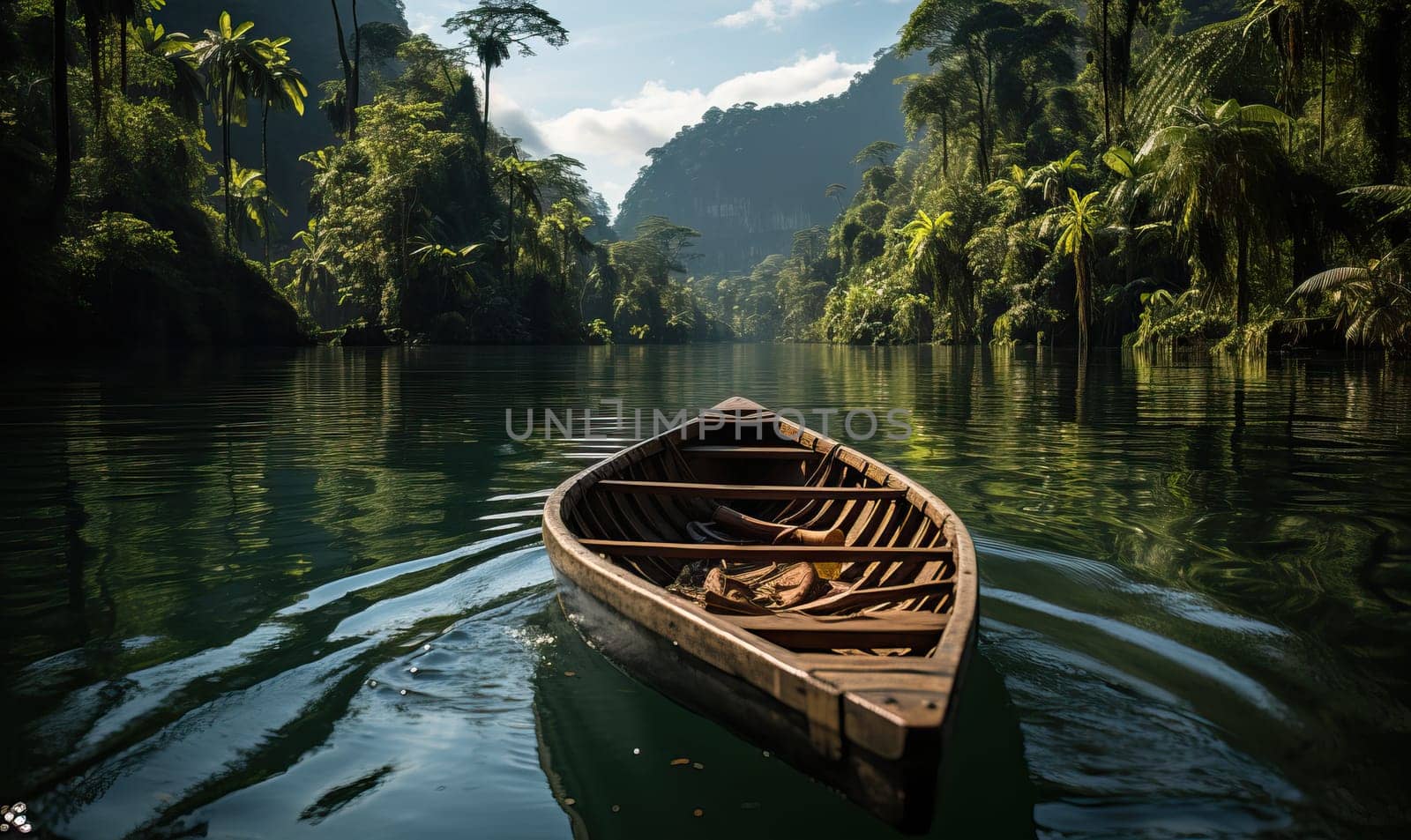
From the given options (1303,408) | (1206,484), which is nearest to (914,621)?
(1206,484)

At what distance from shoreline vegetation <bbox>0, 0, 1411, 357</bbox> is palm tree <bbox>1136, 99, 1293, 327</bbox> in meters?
0.08

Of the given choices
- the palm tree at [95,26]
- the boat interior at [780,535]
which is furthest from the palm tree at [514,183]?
the boat interior at [780,535]

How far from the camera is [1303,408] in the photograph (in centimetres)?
1120

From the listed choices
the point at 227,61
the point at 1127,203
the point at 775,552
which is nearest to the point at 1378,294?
the point at 1127,203

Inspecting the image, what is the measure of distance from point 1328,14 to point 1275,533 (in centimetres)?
1823

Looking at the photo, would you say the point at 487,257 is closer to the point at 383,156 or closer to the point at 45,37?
the point at 383,156

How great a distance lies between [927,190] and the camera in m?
55.5

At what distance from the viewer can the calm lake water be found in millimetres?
2408

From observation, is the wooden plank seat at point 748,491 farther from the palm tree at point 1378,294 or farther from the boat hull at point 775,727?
the palm tree at point 1378,294

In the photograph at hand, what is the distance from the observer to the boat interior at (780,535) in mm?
2766

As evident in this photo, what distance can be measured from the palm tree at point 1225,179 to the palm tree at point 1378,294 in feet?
9.87

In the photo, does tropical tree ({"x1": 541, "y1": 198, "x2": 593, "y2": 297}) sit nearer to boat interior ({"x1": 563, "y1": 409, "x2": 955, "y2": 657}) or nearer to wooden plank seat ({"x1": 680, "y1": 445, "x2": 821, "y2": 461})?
wooden plank seat ({"x1": 680, "y1": 445, "x2": 821, "y2": 461})

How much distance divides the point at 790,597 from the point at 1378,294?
19.5 m

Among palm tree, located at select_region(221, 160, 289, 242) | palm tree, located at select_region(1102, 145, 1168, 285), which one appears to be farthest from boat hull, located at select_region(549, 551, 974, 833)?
palm tree, located at select_region(221, 160, 289, 242)
